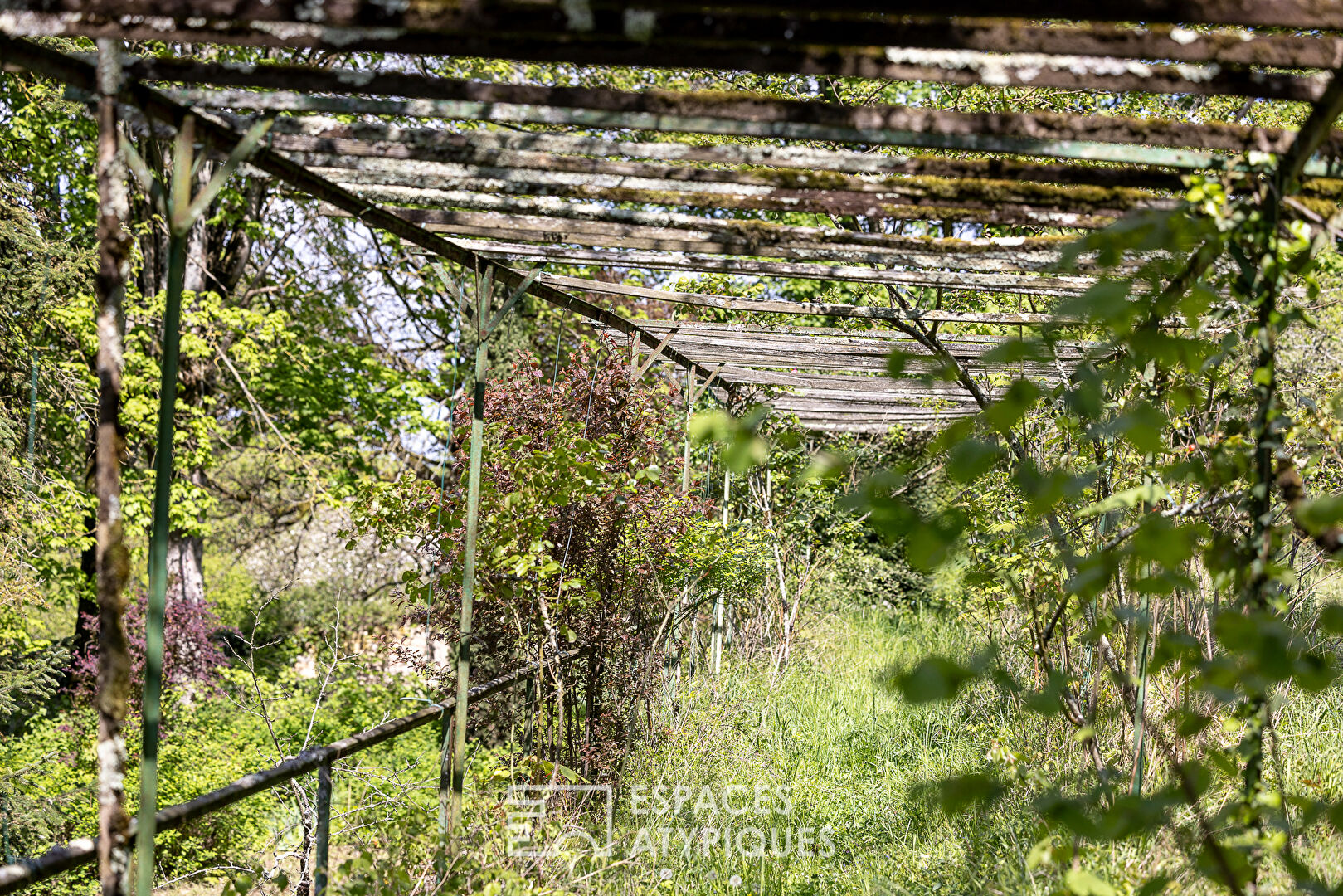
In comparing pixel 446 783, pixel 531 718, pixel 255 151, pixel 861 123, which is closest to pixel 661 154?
pixel 861 123

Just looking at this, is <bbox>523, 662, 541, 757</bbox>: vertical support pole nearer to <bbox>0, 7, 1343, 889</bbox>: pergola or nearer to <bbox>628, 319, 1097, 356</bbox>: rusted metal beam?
<bbox>628, 319, 1097, 356</bbox>: rusted metal beam

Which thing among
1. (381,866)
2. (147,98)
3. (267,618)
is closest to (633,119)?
(147,98)

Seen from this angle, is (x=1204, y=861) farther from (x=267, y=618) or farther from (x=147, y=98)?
(x=267, y=618)

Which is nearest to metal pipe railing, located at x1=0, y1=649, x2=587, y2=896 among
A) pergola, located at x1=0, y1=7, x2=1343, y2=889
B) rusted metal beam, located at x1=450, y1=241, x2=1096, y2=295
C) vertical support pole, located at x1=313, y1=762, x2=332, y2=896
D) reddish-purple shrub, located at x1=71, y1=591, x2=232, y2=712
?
vertical support pole, located at x1=313, y1=762, x2=332, y2=896

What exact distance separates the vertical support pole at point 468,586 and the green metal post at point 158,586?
1.47 metres

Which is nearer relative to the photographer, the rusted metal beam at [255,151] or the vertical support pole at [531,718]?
the rusted metal beam at [255,151]

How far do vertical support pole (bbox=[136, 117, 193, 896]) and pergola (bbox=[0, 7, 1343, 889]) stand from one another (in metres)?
0.12

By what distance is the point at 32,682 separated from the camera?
604cm

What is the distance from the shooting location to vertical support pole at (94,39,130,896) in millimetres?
1854

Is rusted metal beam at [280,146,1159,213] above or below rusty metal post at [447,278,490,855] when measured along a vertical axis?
above

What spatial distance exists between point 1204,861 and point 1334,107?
1.30 m

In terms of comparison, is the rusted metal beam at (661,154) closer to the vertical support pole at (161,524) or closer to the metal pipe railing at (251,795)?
the vertical support pole at (161,524)

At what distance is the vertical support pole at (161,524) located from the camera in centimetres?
196

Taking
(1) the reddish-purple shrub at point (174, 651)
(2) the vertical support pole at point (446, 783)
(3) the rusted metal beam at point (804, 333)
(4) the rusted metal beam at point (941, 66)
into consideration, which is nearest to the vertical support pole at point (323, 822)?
(2) the vertical support pole at point (446, 783)
